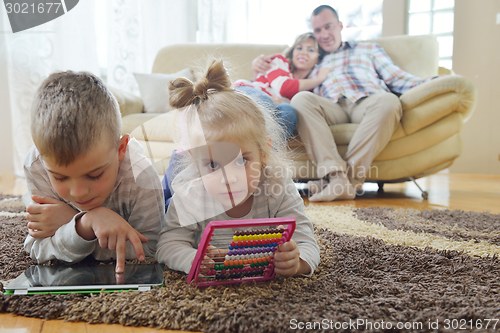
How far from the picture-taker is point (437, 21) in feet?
10.4

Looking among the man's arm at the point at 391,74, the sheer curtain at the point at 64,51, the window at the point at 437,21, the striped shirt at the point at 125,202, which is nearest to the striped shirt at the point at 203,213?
the striped shirt at the point at 125,202

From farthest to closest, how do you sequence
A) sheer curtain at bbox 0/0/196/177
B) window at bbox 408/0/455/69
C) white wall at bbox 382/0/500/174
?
1. window at bbox 408/0/455/69
2. white wall at bbox 382/0/500/174
3. sheer curtain at bbox 0/0/196/177

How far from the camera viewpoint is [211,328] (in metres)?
0.49

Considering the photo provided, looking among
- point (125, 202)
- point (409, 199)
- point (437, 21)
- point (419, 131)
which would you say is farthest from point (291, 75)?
point (437, 21)

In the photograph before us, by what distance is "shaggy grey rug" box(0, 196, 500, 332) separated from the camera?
1.62ft

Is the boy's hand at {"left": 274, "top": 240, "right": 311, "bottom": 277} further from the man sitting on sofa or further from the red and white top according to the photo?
the red and white top

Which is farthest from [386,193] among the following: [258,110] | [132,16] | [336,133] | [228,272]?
[132,16]

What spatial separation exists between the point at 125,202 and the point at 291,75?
1.50 m

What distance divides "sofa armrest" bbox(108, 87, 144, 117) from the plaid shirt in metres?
1.00

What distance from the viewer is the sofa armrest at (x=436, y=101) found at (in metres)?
1.73

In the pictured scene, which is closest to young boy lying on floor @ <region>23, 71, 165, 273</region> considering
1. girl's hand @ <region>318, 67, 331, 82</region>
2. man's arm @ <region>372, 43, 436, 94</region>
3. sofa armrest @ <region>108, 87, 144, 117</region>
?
sofa armrest @ <region>108, 87, 144, 117</region>

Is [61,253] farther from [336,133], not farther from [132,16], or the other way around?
[132,16]

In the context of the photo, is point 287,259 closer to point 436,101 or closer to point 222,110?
point 222,110

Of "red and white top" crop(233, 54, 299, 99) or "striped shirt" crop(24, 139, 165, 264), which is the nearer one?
"striped shirt" crop(24, 139, 165, 264)
